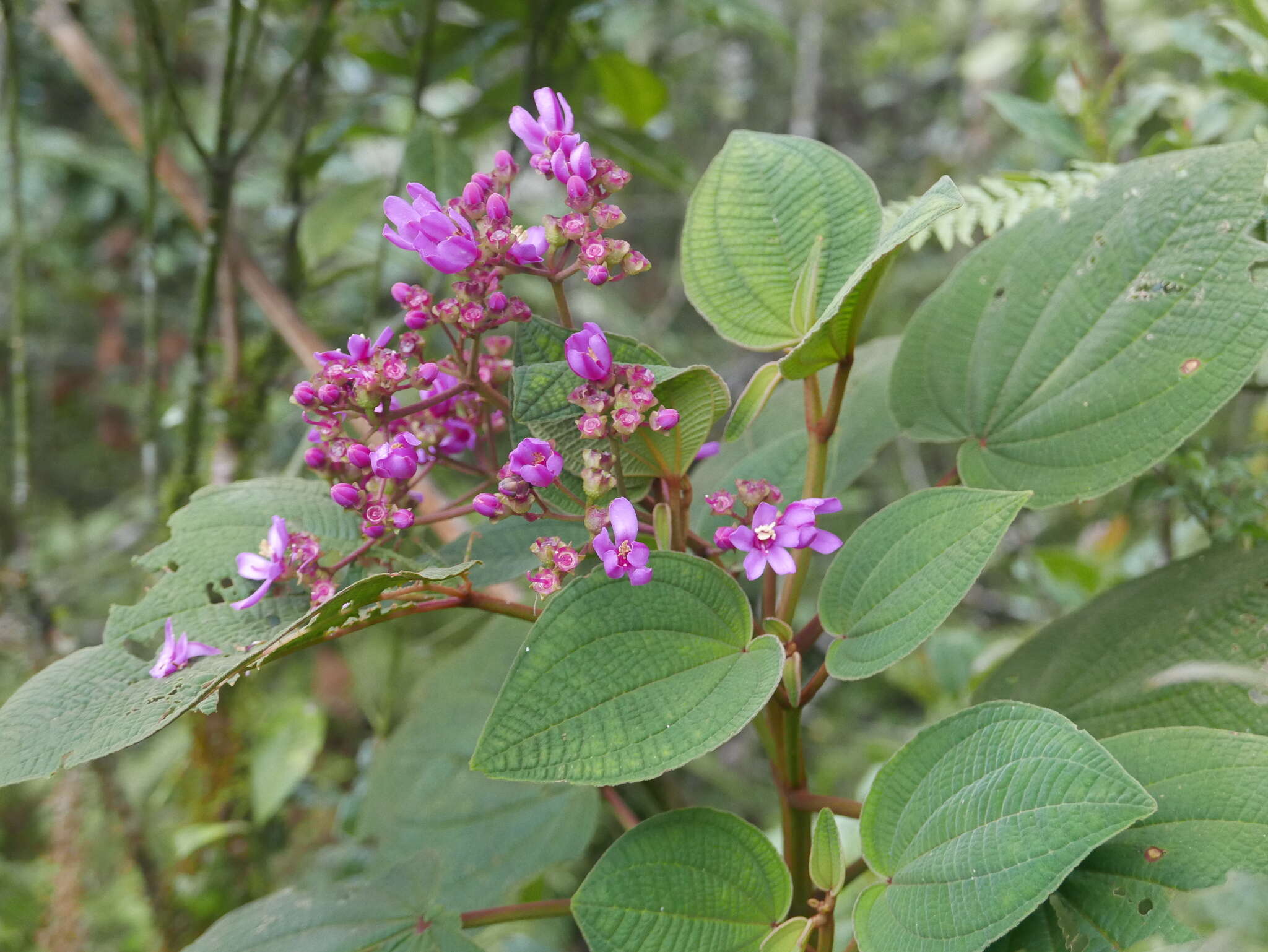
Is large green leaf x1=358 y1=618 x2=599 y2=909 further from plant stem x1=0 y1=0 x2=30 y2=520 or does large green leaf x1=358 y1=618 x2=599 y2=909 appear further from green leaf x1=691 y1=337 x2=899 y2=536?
plant stem x1=0 y1=0 x2=30 y2=520

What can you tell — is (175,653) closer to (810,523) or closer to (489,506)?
(489,506)

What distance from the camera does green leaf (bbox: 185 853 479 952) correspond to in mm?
718

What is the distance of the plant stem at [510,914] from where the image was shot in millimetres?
725

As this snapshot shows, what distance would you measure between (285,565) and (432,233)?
9.9 inches

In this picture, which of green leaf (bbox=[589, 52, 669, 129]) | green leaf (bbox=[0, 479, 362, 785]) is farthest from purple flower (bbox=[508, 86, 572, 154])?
green leaf (bbox=[589, 52, 669, 129])

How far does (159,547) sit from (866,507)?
1616mm

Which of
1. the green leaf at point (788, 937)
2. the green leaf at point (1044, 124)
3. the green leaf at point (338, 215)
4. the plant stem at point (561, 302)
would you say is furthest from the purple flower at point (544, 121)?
the green leaf at point (338, 215)

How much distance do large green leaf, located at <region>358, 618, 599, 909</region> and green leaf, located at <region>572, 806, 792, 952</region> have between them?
27cm

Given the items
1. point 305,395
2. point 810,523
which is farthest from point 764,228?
point 305,395

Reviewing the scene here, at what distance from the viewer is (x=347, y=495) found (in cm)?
63

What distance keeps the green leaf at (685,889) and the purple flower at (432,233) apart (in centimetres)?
39

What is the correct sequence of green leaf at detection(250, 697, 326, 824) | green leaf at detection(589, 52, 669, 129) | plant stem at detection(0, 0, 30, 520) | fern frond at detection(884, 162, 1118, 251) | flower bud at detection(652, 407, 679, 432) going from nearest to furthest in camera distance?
flower bud at detection(652, 407, 679, 432), fern frond at detection(884, 162, 1118, 251), plant stem at detection(0, 0, 30, 520), green leaf at detection(250, 697, 326, 824), green leaf at detection(589, 52, 669, 129)

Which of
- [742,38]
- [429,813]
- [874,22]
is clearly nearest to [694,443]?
[429,813]

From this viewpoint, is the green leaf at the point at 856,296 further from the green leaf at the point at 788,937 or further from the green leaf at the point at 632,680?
the green leaf at the point at 788,937
